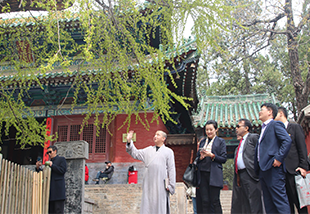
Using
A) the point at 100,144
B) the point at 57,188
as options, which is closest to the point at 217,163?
the point at 57,188

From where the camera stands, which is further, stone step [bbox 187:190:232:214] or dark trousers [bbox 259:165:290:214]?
stone step [bbox 187:190:232:214]

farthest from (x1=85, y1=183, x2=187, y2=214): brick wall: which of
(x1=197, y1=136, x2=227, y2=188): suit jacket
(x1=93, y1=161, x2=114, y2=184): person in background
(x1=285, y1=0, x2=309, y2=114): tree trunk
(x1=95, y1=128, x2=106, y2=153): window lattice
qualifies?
(x1=285, y1=0, x2=309, y2=114): tree trunk

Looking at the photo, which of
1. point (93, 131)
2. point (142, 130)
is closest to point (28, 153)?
point (93, 131)

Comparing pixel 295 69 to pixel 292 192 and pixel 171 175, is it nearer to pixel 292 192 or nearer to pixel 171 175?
pixel 171 175

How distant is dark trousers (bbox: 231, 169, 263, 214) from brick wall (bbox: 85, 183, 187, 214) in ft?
10.9

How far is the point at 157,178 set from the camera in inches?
191

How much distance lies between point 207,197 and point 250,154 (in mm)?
880

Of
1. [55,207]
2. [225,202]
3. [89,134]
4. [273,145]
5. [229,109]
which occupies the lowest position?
[225,202]

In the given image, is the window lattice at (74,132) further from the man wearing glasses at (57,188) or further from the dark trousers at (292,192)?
the dark trousers at (292,192)

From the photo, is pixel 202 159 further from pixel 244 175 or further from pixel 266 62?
pixel 266 62

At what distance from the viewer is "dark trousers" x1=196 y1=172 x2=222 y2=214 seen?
4.50 m

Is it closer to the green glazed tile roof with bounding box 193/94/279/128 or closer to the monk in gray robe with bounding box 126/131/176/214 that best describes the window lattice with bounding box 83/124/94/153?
the green glazed tile roof with bounding box 193/94/279/128

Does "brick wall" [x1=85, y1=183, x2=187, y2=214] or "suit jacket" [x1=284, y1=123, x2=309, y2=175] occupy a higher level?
"suit jacket" [x1=284, y1=123, x2=309, y2=175]

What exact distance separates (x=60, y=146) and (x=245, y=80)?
21327 millimetres
